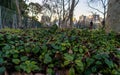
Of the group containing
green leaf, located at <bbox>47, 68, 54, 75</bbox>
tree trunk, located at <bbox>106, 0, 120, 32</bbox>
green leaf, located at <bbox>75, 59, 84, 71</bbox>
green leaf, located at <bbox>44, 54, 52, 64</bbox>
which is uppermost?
tree trunk, located at <bbox>106, 0, 120, 32</bbox>

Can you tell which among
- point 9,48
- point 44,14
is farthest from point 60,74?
point 44,14

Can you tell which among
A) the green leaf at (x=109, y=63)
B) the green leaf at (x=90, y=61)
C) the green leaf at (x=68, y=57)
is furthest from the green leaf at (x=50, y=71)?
the green leaf at (x=109, y=63)

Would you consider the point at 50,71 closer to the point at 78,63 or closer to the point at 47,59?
the point at 47,59

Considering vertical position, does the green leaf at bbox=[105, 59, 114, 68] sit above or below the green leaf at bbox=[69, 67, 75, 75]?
above

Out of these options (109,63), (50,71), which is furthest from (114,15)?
(50,71)

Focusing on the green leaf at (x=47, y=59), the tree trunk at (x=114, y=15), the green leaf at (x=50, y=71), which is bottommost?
the green leaf at (x=50, y=71)

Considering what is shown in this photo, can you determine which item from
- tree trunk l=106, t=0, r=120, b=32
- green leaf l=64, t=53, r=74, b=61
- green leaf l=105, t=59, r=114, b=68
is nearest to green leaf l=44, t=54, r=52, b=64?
green leaf l=64, t=53, r=74, b=61

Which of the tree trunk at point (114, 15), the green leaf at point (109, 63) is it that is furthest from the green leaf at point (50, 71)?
the tree trunk at point (114, 15)

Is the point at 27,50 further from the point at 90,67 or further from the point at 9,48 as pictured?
the point at 90,67

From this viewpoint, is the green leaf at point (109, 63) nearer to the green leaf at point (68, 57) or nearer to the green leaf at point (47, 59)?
the green leaf at point (68, 57)

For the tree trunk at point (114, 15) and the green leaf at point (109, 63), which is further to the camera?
the tree trunk at point (114, 15)

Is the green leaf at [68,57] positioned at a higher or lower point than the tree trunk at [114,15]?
lower

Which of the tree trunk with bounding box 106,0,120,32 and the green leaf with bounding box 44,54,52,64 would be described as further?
the tree trunk with bounding box 106,0,120,32

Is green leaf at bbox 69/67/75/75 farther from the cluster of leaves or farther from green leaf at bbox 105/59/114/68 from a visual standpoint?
green leaf at bbox 105/59/114/68
